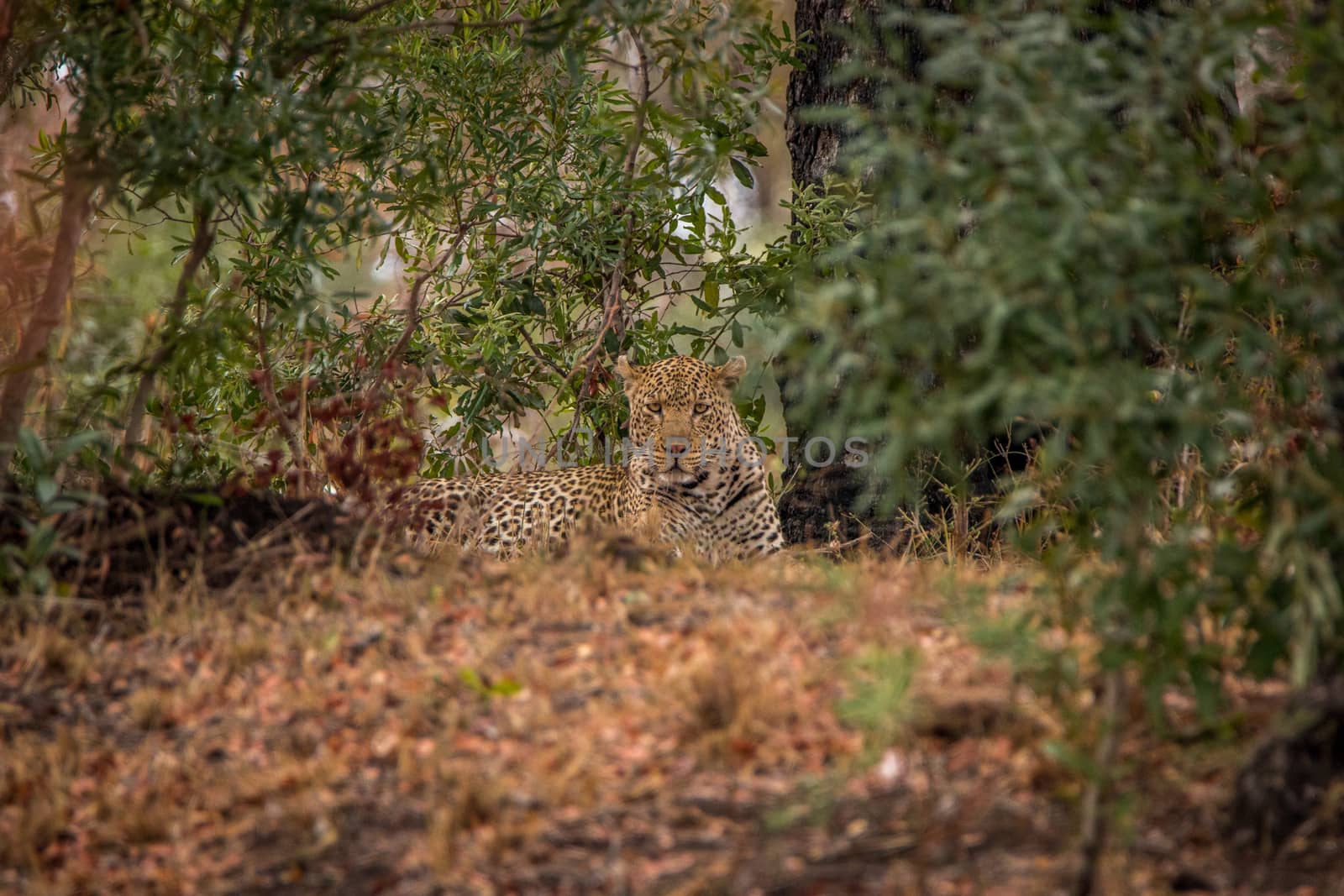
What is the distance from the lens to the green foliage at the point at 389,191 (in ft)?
18.9

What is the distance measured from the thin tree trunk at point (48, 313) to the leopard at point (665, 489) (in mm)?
2341

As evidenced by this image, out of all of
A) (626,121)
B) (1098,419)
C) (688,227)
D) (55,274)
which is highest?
(626,121)

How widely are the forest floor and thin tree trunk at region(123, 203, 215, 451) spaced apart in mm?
1013

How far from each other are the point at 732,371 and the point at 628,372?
23.7 inches

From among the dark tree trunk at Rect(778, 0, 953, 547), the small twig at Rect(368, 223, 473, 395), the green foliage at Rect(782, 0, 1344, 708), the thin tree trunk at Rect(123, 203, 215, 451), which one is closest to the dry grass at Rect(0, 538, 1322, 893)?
the green foliage at Rect(782, 0, 1344, 708)

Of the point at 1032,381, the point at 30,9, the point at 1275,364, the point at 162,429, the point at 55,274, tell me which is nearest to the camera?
the point at 1032,381

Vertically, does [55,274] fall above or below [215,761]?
above

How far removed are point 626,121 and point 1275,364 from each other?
16.7 feet

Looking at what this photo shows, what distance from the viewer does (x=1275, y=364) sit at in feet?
12.6

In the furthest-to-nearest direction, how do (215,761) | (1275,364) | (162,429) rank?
(162,429), (215,761), (1275,364)

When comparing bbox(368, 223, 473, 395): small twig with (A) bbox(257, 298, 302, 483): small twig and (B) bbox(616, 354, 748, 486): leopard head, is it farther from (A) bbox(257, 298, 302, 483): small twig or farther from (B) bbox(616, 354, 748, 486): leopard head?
(B) bbox(616, 354, 748, 486): leopard head

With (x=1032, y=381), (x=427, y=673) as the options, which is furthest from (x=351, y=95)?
(x=1032, y=381)

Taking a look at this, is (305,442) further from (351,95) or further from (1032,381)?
(1032,381)

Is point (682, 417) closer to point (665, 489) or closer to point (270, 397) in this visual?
point (665, 489)
